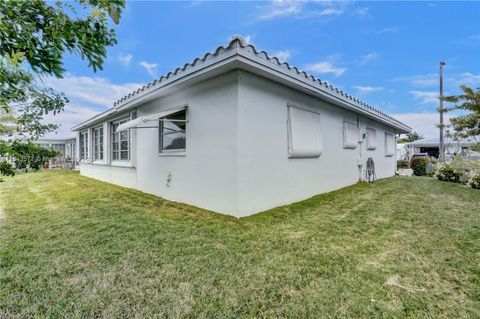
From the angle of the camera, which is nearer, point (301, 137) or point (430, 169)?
point (301, 137)

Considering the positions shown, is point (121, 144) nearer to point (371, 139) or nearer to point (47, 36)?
point (47, 36)

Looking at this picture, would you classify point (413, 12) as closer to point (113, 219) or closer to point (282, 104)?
point (282, 104)

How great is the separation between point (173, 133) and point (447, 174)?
1834cm

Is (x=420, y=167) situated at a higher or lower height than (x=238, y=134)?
lower

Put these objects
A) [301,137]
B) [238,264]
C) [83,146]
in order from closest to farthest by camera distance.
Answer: [238,264], [301,137], [83,146]

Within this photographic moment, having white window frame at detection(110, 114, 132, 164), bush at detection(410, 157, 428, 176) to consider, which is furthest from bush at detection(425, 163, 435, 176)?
white window frame at detection(110, 114, 132, 164)

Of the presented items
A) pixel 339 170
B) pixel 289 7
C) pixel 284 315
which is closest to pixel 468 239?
pixel 284 315

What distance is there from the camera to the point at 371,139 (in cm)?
1545

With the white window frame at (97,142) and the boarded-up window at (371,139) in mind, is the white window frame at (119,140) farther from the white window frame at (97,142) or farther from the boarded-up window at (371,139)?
the boarded-up window at (371,139)

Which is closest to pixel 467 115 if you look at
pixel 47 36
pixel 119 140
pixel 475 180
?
pixel 475 180

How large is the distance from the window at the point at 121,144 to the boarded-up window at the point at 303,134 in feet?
27.5

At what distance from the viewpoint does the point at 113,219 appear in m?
6.76

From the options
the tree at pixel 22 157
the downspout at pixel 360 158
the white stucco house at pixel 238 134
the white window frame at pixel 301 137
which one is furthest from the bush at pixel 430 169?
the tree at pixel 22 157

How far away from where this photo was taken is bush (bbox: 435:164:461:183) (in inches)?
634
